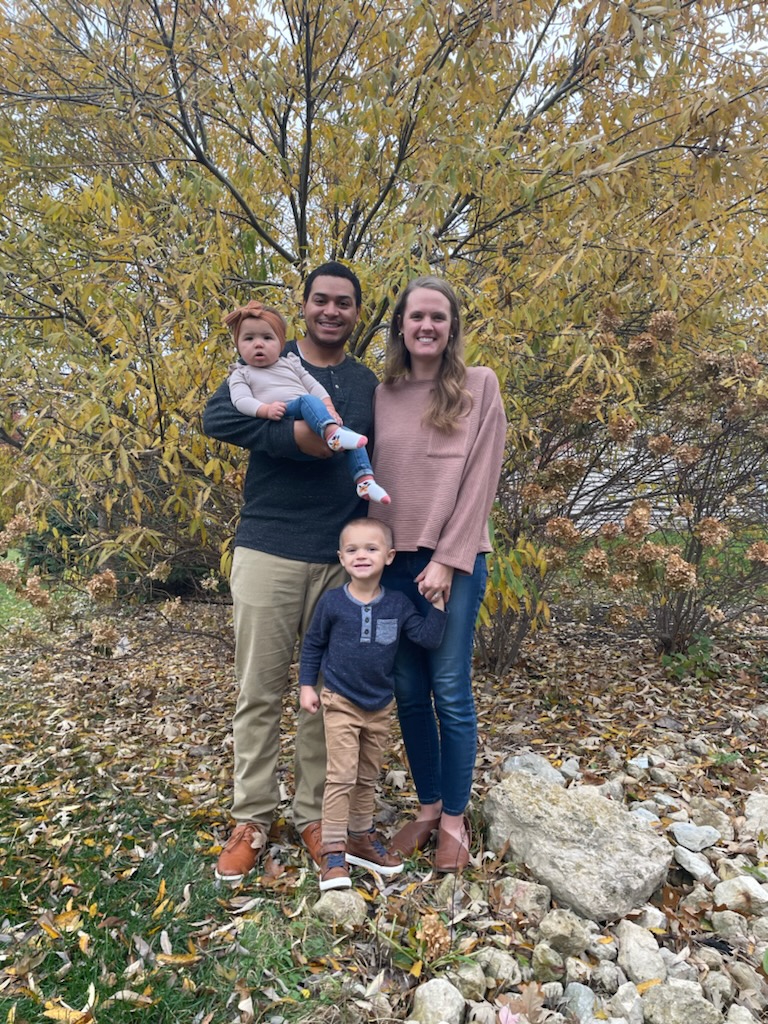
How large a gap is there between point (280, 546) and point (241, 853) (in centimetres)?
105

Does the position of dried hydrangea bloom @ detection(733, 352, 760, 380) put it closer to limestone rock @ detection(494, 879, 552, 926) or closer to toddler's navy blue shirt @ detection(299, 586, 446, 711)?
toddler's navy blue shirt @ detection(299, 586, 446, 711)

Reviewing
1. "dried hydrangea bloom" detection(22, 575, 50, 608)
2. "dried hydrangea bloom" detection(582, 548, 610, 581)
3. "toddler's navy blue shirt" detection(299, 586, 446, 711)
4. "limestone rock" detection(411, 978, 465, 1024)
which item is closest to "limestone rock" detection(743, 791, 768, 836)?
"dried hydrangea bloom" detection(582, 548, 610, 581)

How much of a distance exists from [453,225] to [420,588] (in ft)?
7.02

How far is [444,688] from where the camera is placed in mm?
2156

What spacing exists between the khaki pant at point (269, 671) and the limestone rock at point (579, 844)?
2.24ft

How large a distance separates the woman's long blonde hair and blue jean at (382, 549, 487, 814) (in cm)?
44

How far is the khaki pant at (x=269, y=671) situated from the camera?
2.22 m

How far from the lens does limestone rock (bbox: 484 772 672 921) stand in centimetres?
208

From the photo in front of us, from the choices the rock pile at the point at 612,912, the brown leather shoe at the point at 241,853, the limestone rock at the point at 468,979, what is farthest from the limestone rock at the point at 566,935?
the brown leather shoe at the point at 241,853

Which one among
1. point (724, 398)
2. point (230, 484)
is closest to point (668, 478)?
point (724, 398)

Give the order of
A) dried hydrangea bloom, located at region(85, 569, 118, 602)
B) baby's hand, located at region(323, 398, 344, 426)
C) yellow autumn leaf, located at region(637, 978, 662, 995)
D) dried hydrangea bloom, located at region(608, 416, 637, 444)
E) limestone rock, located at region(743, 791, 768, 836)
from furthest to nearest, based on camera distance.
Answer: dried hydrangea bloom, located at region(85, 569, 118, 602) → dried hydrangea bloom, located at region(608, 416, 637, 444) → limestone rock, located at region(743, 791, 768, 836) → baby's hand, located at region(323, 398, 344, 426) → yellow autumn leaf, located at region(637, 978, 662, 995)

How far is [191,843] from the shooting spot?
8.22 feet

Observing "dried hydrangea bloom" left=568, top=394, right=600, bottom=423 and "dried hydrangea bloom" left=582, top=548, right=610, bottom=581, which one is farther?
"dried hydrangea bloom" left=582, top=548, right=610, bottom=581

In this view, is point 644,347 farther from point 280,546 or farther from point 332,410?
point 280,546
